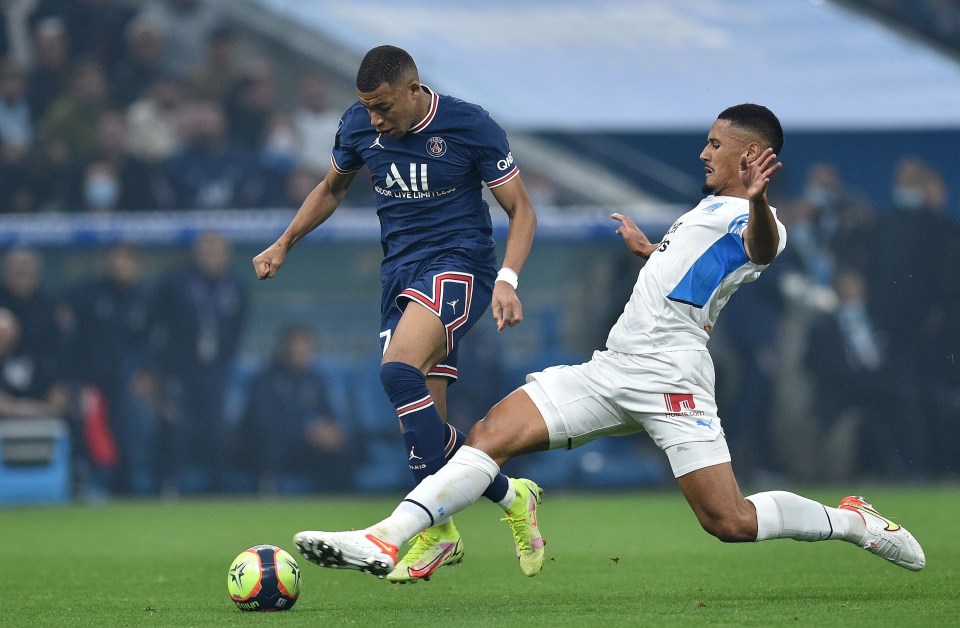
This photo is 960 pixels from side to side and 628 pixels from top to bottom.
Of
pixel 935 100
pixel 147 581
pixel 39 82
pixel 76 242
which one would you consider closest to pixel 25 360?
pixel 76 242

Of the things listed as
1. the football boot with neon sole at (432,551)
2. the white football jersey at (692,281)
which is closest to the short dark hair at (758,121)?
the white football jersey at (692,281)

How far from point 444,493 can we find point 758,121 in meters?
2.00

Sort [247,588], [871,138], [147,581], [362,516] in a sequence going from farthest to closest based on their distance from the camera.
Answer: [871,138], [362,516], [147,581], [247,588]

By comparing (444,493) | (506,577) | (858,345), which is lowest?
(506,577)

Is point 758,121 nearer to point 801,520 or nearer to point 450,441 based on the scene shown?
point 801,520

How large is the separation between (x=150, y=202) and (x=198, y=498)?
10.9ft

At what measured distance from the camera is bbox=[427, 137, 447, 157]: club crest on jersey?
6.47m

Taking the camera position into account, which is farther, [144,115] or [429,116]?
[144,115]

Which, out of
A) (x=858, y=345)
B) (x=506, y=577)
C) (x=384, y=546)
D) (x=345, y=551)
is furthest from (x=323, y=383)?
(x=345, y=551)

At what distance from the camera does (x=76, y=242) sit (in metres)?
14.8

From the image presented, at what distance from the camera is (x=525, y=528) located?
21.4ft

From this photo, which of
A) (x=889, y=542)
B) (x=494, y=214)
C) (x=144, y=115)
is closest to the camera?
(x=889, y=542)

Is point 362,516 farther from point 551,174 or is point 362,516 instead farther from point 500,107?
point 500,107

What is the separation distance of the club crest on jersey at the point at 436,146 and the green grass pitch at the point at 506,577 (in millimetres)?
1986
